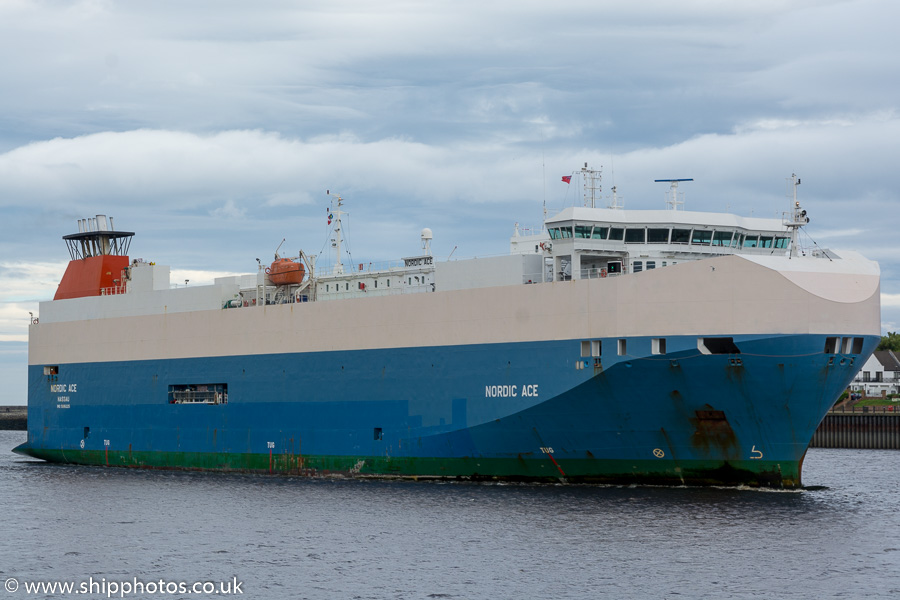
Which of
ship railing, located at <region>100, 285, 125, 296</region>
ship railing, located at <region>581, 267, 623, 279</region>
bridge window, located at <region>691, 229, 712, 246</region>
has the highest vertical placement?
bridge window, located at <region>691, 229, 712, 246</region>

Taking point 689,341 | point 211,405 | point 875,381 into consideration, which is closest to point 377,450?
point 211,405

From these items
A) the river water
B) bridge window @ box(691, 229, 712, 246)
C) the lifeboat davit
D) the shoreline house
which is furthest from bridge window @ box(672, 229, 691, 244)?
the shoreline house

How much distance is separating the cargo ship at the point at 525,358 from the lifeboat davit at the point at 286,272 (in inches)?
2.7

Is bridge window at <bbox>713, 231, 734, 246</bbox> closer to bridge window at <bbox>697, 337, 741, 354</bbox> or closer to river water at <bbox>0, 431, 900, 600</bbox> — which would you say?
bridge window at <bbox>697, 337, 741, 354</bbox>

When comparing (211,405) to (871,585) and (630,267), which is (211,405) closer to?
(630,267)

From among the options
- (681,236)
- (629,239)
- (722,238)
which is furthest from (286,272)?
(722,238)

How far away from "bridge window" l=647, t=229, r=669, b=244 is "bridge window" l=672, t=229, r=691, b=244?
199 millimetres

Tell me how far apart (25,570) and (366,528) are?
7255 millimetres

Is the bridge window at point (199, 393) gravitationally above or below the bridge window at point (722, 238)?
below

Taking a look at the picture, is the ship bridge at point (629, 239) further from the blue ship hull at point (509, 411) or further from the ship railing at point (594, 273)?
the blue ship hull at point (509, 411)

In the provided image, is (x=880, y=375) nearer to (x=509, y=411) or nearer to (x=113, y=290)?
(x=113, y=290)

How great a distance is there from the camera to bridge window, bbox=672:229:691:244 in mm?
30094

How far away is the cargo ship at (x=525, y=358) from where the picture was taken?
26.5m

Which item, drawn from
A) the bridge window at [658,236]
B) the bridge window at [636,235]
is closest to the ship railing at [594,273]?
the bridge window at [636,235]
